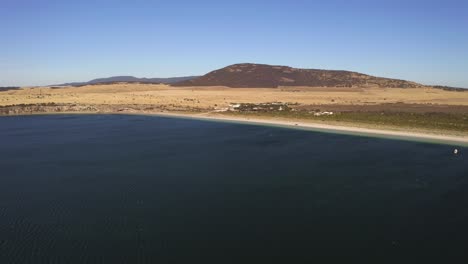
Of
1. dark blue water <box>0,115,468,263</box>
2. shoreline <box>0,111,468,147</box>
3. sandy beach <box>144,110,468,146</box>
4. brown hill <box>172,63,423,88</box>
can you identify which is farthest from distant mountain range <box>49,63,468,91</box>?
dark blue water <box>0,115,468,263</box>

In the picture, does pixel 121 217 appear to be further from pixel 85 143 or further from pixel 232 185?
pixel 85 143

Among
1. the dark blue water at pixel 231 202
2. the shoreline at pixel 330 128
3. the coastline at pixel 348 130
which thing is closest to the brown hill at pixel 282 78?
the shoreline at pixel 330 128

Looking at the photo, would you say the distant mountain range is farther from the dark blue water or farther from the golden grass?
the dark blue water

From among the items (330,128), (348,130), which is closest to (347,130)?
(348,130)

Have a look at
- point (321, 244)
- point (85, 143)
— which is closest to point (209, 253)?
point (321, 244)

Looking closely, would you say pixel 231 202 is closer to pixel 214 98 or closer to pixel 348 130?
pixel 348 130

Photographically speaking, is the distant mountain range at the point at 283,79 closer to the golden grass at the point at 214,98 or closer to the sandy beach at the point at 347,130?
the golden grass at the point at 214,98
